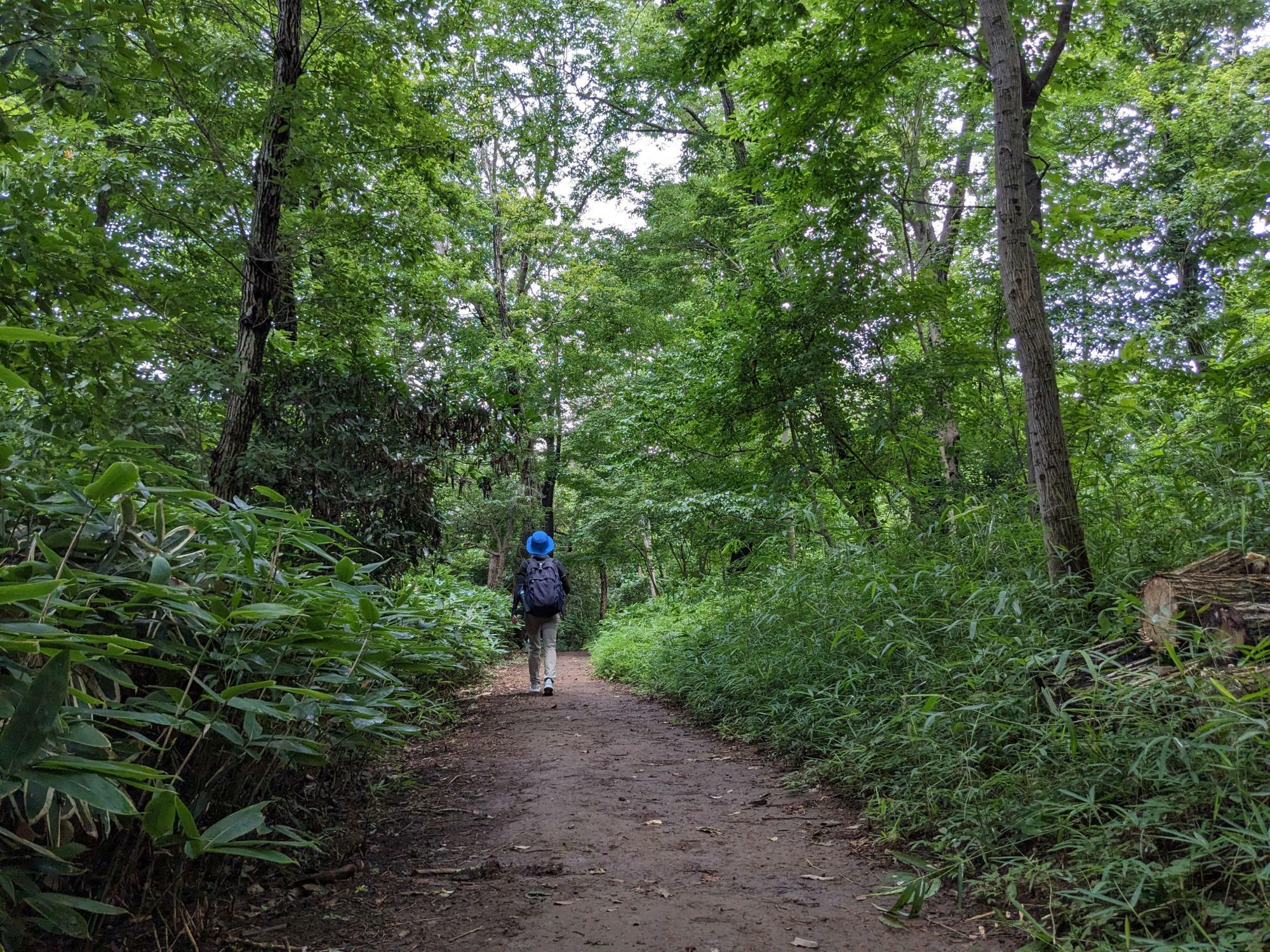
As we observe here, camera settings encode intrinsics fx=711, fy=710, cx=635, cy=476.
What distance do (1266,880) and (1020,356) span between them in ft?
9.09

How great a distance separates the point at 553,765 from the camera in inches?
193

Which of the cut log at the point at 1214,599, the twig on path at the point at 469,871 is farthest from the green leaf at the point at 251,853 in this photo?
the cut log at the point at 1214,599

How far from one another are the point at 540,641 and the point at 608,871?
18.9 ft

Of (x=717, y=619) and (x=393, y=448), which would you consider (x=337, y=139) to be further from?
(x=717, y=619)

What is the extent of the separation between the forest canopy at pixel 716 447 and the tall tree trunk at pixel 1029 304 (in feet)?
0.07

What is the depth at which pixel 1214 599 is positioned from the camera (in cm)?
290

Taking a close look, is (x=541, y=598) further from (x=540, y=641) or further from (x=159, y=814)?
(x=159, y=814)

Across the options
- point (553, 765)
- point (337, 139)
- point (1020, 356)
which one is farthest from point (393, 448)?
point (1020, 356)

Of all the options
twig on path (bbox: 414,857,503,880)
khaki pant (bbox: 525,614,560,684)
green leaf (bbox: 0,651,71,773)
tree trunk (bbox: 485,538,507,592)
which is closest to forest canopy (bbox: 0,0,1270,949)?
green leaf (bbox: 0,651,71,773)

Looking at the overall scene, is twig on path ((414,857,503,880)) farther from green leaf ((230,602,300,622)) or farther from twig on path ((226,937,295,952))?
green leaf ((230,602,300,622))

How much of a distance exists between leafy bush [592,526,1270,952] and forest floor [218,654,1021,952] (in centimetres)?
29

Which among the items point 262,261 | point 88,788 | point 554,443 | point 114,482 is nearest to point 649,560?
point 554,443

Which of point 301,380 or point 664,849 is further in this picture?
point 301,380

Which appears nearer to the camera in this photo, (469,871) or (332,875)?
(332,875)
